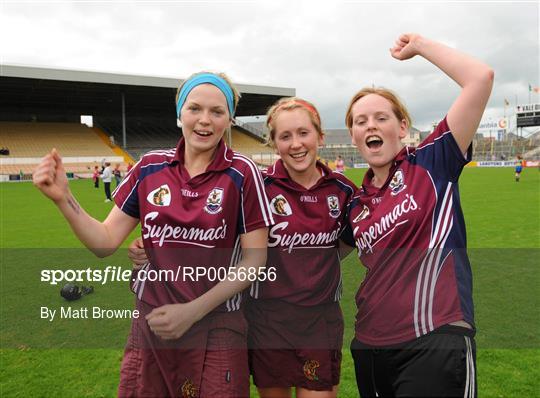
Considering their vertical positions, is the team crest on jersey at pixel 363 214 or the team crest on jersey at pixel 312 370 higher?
the team crest on jersey at pixel 363 214

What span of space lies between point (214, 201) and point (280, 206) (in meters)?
0.57

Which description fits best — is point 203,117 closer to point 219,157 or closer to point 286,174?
point 219,157

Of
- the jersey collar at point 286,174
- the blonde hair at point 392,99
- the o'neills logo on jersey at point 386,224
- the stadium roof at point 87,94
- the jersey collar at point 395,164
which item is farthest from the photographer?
the stadium roof at point 87,94

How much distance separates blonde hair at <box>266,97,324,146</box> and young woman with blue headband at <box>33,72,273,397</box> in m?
0.46

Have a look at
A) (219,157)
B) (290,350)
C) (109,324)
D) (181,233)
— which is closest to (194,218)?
(181,233)

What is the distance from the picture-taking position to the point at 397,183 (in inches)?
81.6

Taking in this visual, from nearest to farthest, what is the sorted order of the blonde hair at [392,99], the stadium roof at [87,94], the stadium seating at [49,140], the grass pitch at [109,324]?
the blonde hair at [392,99] → the grass pitch at [109,324] → the stadium roof at [87,94] → the stadium seating at [49,140]

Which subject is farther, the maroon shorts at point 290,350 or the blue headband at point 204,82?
the maroon shorts at point 290,350

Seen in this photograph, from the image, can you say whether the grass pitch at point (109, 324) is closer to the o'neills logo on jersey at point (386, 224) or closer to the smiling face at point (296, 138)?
the o'neills logo on jersey at point (386, 224)

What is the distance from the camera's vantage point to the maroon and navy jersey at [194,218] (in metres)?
1.93

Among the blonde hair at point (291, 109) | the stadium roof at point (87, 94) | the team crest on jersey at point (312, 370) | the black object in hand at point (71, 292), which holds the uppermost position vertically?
the stadium roof at point (87, 94)

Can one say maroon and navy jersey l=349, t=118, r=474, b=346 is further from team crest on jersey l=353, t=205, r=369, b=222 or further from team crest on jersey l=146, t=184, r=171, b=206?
team crest on jersey l=146, t=184, r=171, b=206

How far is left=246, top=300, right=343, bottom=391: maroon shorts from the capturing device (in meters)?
2.33

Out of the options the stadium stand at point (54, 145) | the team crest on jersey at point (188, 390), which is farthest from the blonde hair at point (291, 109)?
the stadium stand at point (54, 145)
